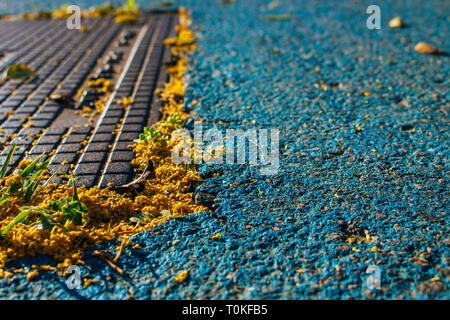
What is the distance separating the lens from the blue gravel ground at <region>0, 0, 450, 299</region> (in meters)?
1.70

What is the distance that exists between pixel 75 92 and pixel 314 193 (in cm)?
236

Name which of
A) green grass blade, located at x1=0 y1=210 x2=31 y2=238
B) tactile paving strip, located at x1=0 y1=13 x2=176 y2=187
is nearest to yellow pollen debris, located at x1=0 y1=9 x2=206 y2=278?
green grass blade, located at x1=0 y1=210 x2=31 y2=238

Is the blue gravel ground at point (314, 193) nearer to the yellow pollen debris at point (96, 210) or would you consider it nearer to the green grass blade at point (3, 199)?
the yellow pollen debris at point (96, 210)

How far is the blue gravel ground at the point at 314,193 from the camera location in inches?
66.9

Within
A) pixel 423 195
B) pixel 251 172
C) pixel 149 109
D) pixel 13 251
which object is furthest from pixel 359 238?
pixel 149 109

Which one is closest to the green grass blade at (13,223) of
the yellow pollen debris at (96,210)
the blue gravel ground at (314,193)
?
the yellow pollen debris at (96,210)

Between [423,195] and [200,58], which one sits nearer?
[423,195]

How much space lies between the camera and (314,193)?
2236 millimetres

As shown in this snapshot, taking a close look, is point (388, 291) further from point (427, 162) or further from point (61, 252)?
point (61, 252)

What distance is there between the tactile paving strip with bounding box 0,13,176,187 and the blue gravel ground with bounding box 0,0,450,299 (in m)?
0.49

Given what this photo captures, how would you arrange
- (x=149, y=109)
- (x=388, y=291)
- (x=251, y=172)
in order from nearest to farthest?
(x=388, y=291)
(x=251, y=172)
(x=149, y=109)

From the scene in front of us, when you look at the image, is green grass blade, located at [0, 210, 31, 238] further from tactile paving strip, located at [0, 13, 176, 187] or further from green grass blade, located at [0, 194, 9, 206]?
tactile paving strip, located at [0, 13, 176, 187]

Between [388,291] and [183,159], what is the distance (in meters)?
1.37

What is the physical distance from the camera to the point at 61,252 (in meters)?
1.85
